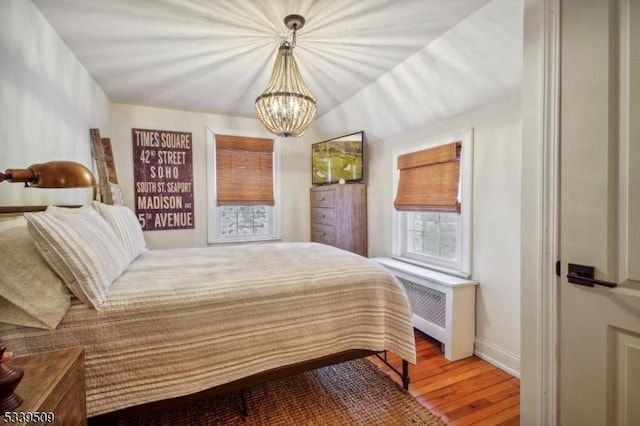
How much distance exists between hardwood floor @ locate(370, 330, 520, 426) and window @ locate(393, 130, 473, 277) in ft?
2.47

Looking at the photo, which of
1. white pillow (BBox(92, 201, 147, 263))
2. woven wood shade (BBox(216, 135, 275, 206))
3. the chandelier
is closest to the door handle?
the chandelier

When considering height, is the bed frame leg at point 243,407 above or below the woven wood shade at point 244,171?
below

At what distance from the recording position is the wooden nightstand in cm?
73

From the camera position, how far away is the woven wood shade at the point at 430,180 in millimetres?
2662

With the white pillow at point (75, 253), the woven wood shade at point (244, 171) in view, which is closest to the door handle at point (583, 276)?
the white pillow at point (75, 253)

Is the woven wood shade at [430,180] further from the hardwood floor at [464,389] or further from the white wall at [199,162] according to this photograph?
the white wall at [199,162]

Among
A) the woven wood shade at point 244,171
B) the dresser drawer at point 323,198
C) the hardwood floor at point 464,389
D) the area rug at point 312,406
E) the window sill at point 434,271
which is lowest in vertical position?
the hardwood floor at point 464,389

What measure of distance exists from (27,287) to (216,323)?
739mm

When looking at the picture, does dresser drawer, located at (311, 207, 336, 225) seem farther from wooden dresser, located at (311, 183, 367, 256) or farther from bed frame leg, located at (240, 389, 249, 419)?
bed frame leg, located at (240, 389, 249, 419)

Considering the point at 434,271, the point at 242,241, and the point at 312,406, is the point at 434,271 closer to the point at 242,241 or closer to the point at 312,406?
the point at 312,406

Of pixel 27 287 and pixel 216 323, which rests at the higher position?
pixel 27 287

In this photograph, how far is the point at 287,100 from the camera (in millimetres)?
2021

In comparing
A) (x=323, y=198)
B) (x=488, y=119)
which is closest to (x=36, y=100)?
(x=323, y=198)

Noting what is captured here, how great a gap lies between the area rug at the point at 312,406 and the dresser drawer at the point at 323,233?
75.8 inches
